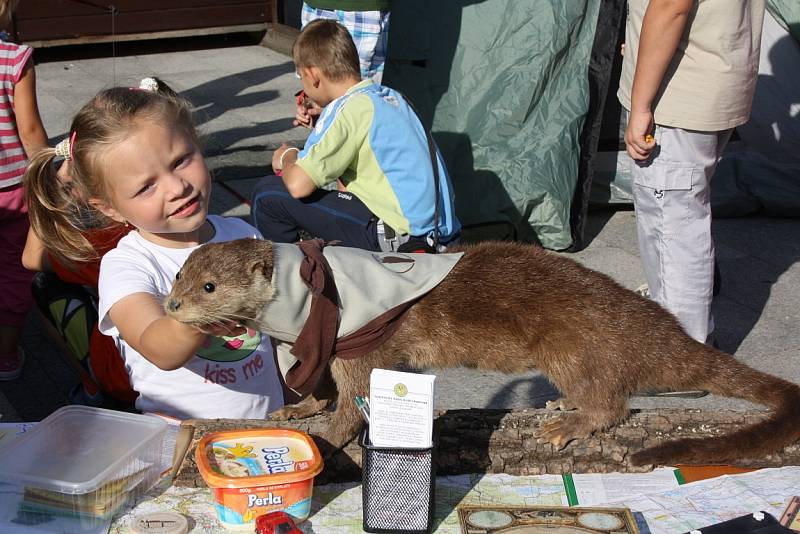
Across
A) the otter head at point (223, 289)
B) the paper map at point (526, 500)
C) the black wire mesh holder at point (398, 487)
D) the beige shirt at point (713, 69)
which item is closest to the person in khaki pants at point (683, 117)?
the beige shirt at point (713, 69)

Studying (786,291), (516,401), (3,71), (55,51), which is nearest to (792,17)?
(786,291)

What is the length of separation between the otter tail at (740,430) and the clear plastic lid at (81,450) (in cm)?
118

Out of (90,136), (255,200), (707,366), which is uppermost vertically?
(90,136)

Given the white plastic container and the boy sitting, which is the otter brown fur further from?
the boy sitting

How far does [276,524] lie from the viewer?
183 cm

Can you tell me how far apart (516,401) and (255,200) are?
5.46 feet

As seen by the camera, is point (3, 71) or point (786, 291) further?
point (786, 291)

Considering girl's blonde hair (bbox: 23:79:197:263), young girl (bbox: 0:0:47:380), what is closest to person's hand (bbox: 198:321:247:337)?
girl's blonde hair (bbox: 23:79:197:263)

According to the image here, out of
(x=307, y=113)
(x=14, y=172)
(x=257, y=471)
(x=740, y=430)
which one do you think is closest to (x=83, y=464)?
(x=257, y=471)

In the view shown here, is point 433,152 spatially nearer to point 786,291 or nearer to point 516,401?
point 516,401

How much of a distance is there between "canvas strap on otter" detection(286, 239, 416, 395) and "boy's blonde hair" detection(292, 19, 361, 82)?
88.6 inches

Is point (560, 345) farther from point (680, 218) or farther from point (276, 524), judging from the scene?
point (680, 218)

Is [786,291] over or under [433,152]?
under

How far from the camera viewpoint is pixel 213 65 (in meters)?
9.57
